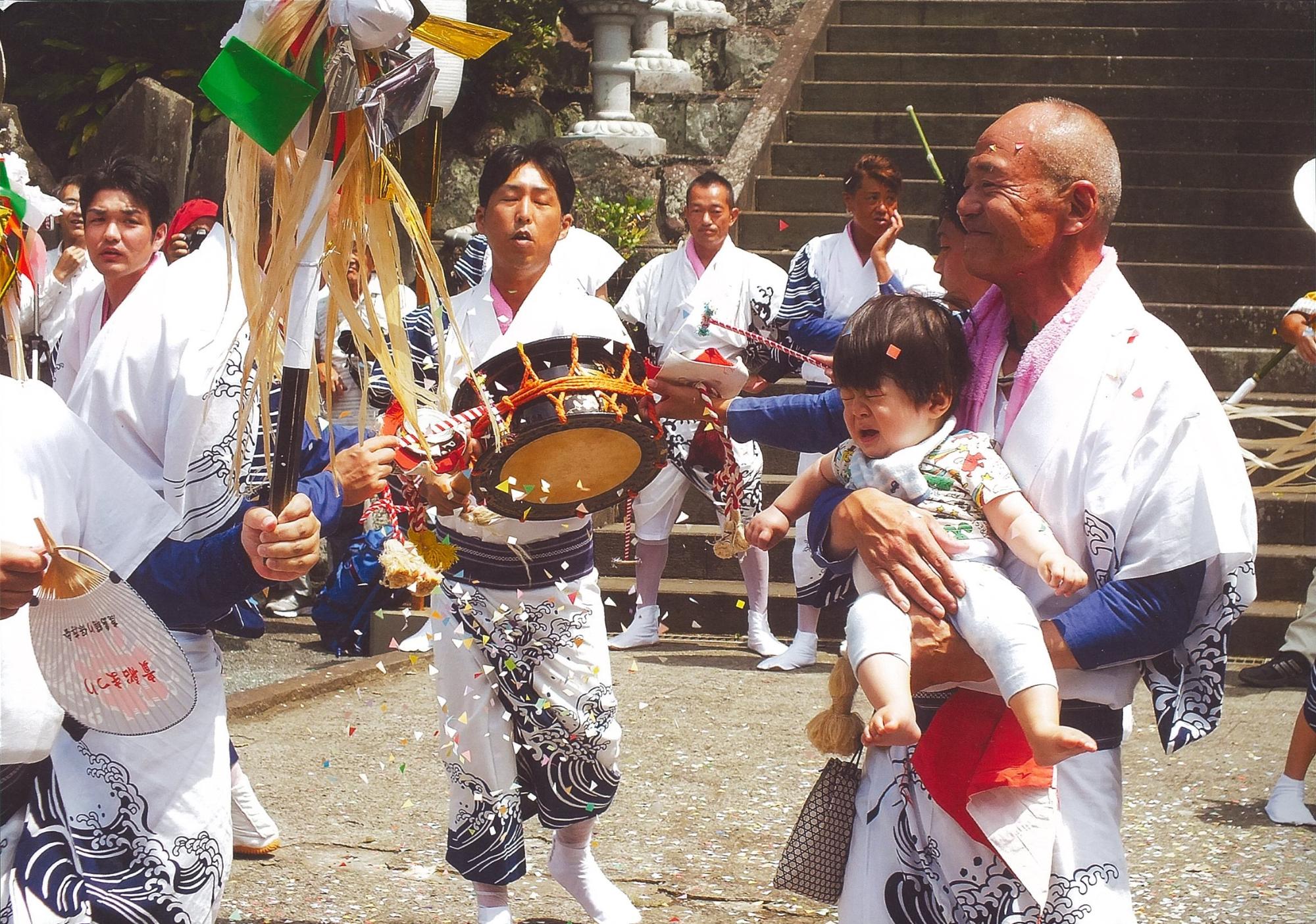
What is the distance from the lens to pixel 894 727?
2457 millimetres

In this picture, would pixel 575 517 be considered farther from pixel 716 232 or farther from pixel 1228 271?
pixel 1228 271

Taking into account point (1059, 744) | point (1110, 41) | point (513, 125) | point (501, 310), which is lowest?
point (1059, 744)

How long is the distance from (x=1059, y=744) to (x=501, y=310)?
241 centimetres

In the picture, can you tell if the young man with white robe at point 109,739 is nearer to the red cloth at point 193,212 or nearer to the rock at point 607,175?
the red cloth at point 193,212

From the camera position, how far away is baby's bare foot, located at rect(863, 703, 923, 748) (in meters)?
2.46

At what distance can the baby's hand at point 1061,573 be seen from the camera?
2426 mm

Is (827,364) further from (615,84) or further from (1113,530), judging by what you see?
(615,84)

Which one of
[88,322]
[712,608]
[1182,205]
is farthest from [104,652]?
[1182,205]

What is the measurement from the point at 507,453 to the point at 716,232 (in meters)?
5.15

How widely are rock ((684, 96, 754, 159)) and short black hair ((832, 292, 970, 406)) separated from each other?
9.79 m

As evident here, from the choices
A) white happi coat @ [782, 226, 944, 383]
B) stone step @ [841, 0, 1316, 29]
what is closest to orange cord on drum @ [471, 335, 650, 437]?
white happi coat @ [782, 226, 944, 383]

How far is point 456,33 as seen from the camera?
2.78 m

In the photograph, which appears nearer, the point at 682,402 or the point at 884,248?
the point at 682,402

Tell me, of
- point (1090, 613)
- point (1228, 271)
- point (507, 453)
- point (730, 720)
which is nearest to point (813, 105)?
point (1228, 271)
